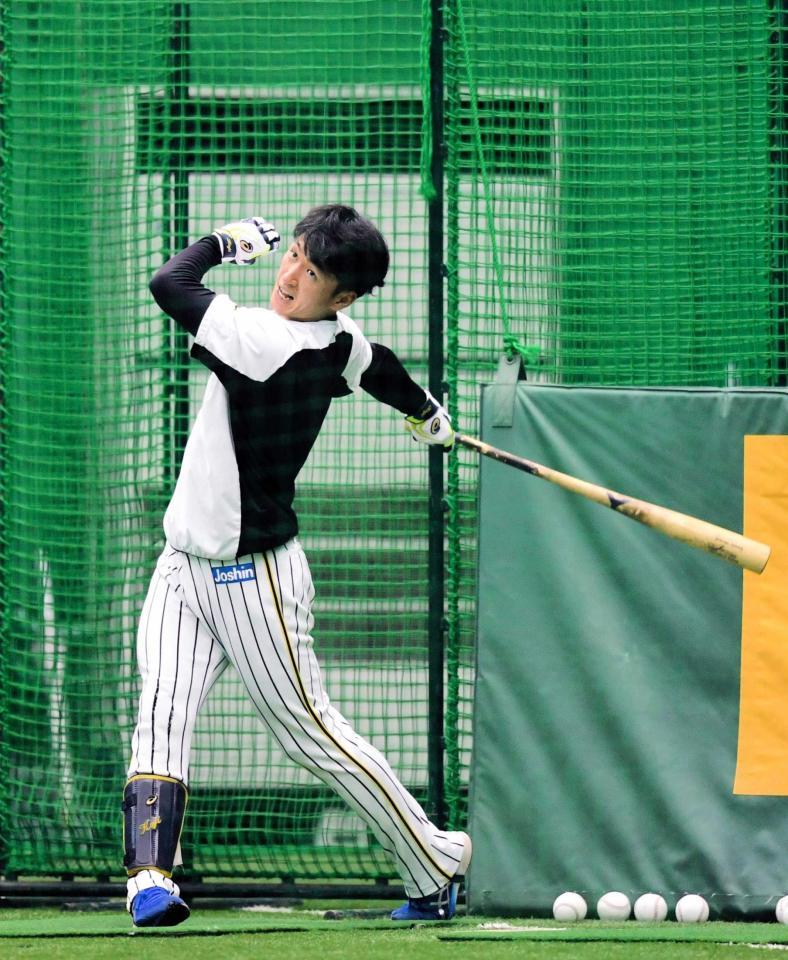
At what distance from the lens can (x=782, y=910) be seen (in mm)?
3734

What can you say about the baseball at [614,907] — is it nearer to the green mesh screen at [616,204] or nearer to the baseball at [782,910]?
the baseball at [782,910]

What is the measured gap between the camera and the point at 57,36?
454cm

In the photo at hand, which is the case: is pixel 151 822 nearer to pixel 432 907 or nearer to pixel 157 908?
pixel 157 908

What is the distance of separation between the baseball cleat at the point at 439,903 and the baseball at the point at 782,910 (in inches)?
31.4

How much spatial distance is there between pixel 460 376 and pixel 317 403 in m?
1.04

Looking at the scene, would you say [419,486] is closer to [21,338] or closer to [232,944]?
[21,338]

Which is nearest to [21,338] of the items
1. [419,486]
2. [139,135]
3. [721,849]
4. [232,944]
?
[139,135]

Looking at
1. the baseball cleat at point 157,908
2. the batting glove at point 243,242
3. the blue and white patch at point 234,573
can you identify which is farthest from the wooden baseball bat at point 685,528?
the baseball cleat at point 157,908

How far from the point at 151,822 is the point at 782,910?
1619 mm

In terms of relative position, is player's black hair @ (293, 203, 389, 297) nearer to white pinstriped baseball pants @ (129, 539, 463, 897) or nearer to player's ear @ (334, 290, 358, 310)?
player's ear @ (334, 290, 358, 310)

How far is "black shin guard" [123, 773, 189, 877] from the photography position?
333 cm

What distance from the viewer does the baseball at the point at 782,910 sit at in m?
3.73

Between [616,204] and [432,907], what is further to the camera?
[616,204]

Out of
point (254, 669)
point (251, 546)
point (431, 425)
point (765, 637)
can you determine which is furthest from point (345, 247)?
point (765, 637)
